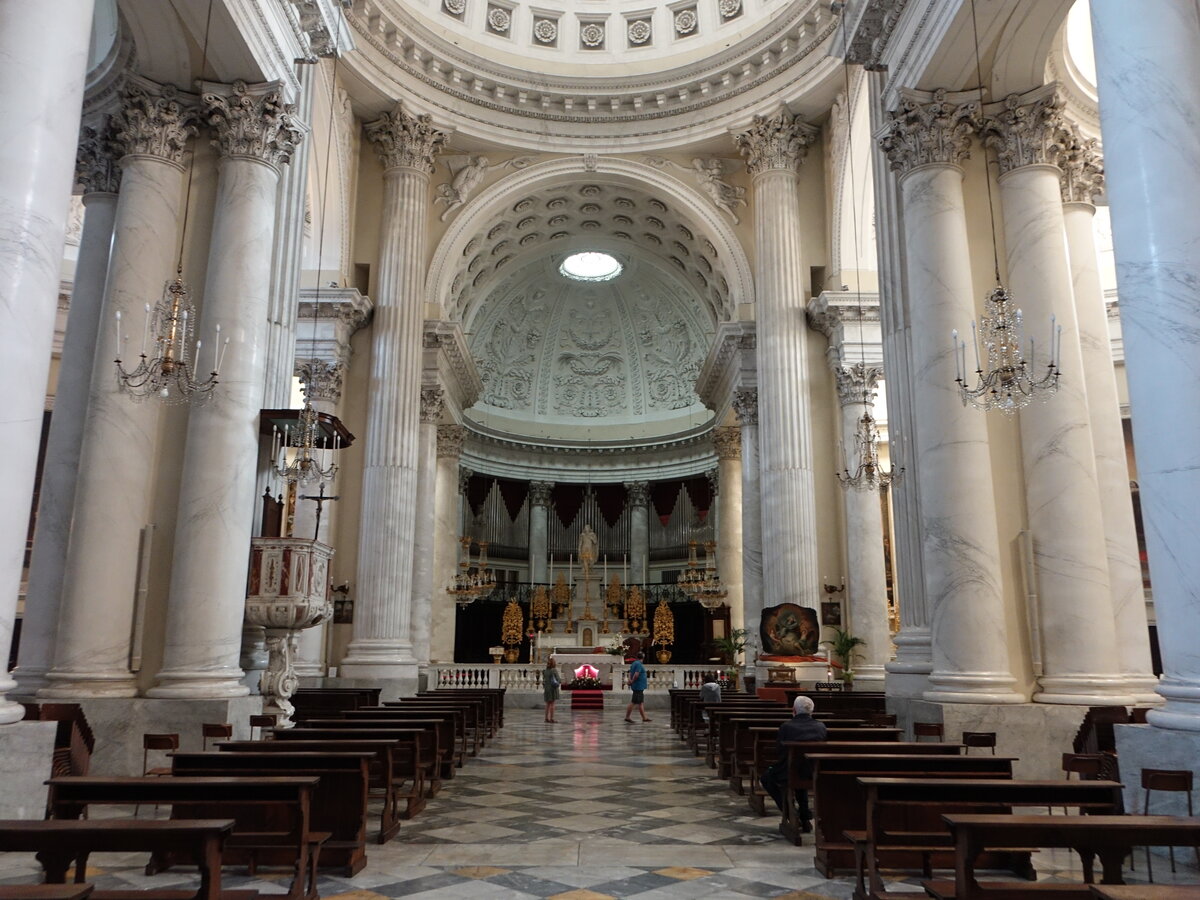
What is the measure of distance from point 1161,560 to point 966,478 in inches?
146

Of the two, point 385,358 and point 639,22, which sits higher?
point 639,22

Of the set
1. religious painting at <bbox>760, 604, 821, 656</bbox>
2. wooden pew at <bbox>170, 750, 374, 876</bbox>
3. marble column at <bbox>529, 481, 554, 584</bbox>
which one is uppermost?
marble column at <bbox>529, 481, 554, 584</bbox>

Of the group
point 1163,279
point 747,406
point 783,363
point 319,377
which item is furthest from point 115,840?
point 747,406

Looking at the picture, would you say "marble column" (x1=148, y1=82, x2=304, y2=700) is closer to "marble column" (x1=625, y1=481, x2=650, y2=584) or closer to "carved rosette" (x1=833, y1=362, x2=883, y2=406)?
"carved rosette" (x1=833, y1=362, x2=883, y2=406)

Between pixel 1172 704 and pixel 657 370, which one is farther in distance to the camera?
pixel 657 370

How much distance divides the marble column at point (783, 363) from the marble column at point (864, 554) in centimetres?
68

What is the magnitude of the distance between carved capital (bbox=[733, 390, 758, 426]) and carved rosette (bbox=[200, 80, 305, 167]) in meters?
12.5

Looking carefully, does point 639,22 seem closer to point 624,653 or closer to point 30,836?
point 624,653

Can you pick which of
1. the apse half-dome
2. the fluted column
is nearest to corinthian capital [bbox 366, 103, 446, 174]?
the apse half-dome

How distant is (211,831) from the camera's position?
3.60 meters

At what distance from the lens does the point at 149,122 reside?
9.23 metres

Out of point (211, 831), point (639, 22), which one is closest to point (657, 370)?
point (639, 22)

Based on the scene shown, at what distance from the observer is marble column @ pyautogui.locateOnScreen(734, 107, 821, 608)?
17219 millimetres

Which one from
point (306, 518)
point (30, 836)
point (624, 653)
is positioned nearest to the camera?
point (30, 836)
